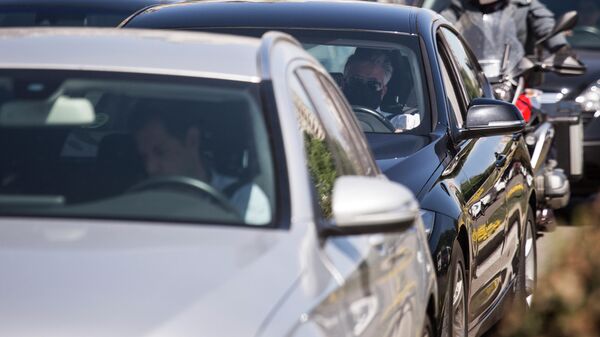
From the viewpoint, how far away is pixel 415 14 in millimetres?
8492

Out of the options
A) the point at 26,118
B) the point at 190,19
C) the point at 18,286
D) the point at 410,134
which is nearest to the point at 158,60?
the point at 26,118

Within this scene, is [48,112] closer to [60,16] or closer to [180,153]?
[180,153]

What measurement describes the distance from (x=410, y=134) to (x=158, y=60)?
3136 millimetres

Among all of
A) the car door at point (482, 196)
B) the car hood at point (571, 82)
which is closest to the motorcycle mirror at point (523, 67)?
the car hood at point (571, 82)

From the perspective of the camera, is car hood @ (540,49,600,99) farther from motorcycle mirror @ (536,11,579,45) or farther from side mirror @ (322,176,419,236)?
side mirror @ (322,176,419,236)

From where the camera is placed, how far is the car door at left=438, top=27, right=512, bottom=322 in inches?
296

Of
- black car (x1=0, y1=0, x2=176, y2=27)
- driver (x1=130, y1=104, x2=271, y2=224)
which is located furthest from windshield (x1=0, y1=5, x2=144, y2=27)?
driver (x1=130, y1=104, x2=271, y2=224)

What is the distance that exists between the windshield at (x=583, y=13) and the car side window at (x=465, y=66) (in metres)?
7.13

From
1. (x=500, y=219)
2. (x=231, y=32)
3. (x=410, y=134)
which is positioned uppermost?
(x=231, y=32)

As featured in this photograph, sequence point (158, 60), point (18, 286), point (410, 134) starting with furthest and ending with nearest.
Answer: point (410, 134) < point (158, 60) < point (18, 286)

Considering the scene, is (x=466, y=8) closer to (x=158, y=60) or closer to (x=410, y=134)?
(x=410, y=134)

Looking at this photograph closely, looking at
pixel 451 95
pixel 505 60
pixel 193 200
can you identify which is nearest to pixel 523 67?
pixel 505 60

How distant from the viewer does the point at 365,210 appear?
13.9 feet

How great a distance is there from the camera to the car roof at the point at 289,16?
324 inches
